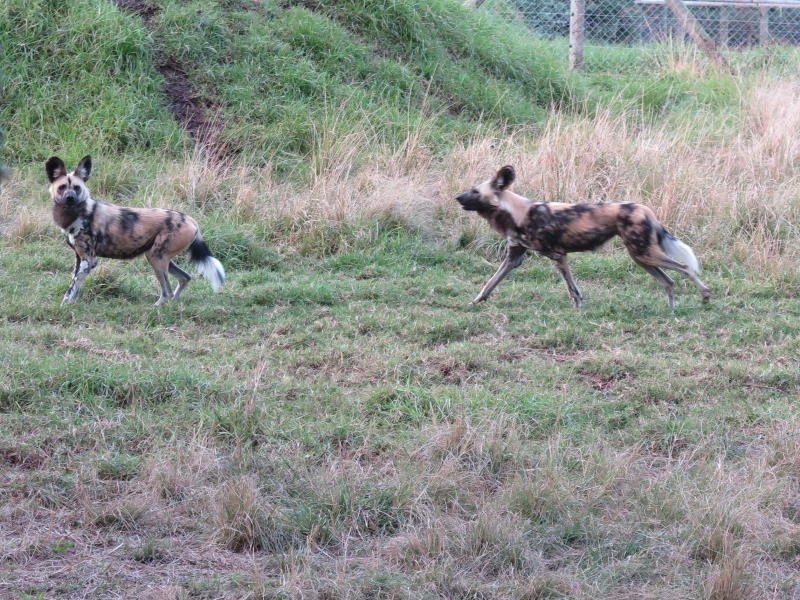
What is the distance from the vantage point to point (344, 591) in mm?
3143

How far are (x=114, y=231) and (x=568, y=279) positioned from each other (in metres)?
2.74

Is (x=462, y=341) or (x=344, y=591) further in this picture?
(x=462, y=341)

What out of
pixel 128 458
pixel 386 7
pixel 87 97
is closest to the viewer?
pixel 128 458

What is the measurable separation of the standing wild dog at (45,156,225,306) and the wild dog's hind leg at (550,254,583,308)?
6.69 ft

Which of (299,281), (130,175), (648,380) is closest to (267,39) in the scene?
(130,175)

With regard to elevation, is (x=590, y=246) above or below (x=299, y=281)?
above

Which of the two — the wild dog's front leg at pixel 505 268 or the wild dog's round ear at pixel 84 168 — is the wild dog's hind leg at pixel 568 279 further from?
the wild dog's round ear at pixel 84 168

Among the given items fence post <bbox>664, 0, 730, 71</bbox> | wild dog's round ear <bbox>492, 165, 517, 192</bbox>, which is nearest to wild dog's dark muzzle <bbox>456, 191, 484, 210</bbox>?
wild dog's round ear <bbox>492, 165, 517, 192</bbox>

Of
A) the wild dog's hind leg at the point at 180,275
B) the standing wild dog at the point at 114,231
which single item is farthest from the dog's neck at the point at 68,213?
the wild dog's hind leg at the point at 180,275

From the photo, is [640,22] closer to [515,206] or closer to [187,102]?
[187,102]

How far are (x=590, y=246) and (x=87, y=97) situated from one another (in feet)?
17.0

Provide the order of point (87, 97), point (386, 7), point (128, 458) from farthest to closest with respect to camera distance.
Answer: point (386, 7) < point (87, 97) < point (128, 458)

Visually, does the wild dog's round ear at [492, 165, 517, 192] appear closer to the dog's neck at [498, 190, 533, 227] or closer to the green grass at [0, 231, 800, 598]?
the dog's neck at [498, 190, 533, 227]

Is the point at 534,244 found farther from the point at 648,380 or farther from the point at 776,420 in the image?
the point at 776,420
